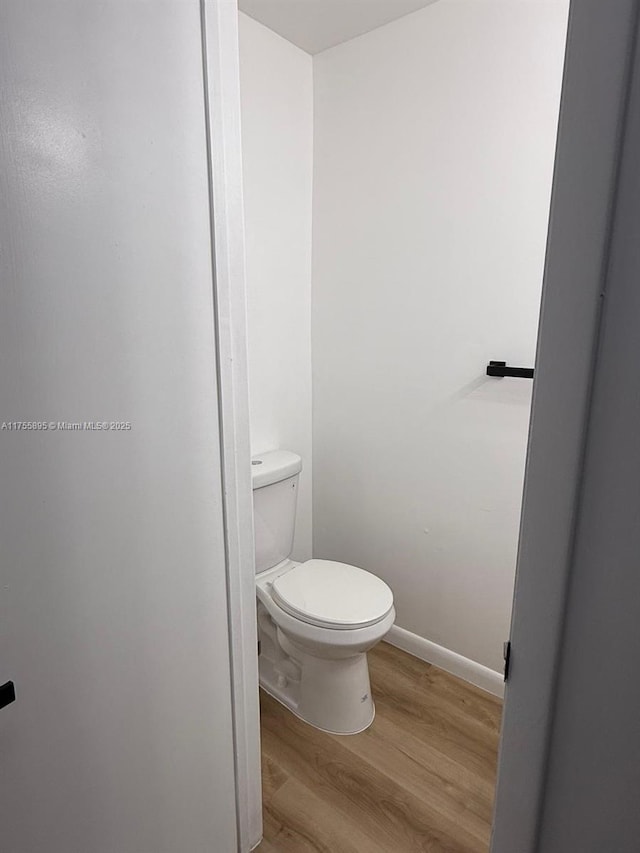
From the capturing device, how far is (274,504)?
74.3 inches

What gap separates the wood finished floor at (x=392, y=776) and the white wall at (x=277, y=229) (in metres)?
1.06

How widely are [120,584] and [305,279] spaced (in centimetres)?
157

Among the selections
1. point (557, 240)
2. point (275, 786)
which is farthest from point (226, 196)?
point (275, 786)

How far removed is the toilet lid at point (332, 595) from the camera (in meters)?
1.58

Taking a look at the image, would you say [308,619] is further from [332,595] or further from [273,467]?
A: [273,467]

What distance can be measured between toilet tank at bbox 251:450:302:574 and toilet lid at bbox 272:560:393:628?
0.36ft

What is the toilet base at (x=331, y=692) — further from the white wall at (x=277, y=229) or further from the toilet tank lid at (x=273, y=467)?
the white wall at (x=277, y=229)

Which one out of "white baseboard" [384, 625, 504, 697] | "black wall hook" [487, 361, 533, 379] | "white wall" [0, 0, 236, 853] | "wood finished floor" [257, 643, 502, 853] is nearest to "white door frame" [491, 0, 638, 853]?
"white wall" [0, 0, 236, 853]

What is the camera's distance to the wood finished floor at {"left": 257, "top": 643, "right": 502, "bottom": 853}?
4.47 feet

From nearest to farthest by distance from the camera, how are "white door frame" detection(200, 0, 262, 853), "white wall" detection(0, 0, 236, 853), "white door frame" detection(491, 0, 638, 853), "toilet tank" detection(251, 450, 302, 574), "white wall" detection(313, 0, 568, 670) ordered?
"white door frame" detection(491, 0, 638, 853) < "white wall" detection(0, 0, 236, 853) < "white door frame" detection(200, 0, 262, 853) < "white wall" detection(313, 0, 568, 670) < "toilet tank" detection(251, 450, 302, 574)

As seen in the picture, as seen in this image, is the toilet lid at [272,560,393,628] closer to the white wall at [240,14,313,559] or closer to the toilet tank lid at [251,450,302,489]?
the toilet tank lid at [251,450,302,489]

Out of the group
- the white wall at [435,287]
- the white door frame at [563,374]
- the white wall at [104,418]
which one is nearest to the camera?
the white door frame at [563,374]

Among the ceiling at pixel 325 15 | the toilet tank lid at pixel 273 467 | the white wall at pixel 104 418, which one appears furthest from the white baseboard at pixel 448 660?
the ceiling at pixel 325 15

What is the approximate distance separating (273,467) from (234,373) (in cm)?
82
